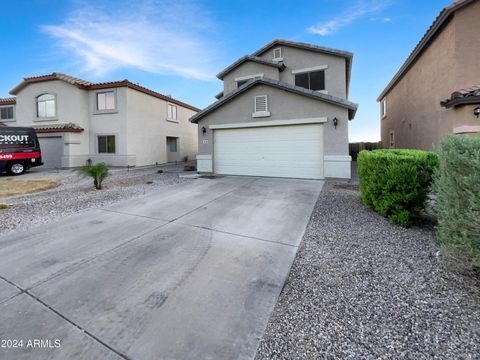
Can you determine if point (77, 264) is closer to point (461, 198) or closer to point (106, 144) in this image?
point (461, 198)

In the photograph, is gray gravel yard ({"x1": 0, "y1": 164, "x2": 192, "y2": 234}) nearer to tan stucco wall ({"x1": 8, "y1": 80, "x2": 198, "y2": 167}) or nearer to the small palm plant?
the small palm plant

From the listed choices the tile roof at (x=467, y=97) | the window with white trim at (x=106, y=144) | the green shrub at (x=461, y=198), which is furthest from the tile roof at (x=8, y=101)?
the tile roof at (x=467, y=97)

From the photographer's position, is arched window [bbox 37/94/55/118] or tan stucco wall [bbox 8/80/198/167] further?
arched window [bbox 37/94/55/118]

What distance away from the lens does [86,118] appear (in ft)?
55.7

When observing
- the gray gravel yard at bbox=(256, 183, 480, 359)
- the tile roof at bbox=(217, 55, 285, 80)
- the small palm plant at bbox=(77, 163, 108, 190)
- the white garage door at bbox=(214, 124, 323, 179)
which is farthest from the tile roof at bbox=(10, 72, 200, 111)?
the gray gravel yard at bbox=(256, 183, 480, 359)

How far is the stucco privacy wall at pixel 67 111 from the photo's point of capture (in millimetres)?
16183

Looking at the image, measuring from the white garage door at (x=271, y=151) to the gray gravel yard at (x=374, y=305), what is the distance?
6.62 meters

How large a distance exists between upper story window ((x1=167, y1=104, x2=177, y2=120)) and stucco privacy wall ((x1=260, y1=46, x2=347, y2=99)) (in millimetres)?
9754

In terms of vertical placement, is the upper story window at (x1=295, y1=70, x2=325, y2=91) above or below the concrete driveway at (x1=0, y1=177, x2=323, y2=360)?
above

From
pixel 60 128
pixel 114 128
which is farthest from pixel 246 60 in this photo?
pixel 60 128

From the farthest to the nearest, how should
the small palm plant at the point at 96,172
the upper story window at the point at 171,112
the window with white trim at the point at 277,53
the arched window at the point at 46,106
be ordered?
the upper story window at the point at 171,112 → the arched window at the point at 46,106 → the window with white trim at the point at 277,53 → the small palm plant at the point at 96,172

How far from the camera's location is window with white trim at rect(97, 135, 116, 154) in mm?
16891

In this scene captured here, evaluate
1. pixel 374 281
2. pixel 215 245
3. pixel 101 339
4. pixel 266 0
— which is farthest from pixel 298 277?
pixel 266 0

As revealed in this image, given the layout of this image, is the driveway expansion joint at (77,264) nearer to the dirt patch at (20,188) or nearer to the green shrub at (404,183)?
the green shrub at (404,183)
